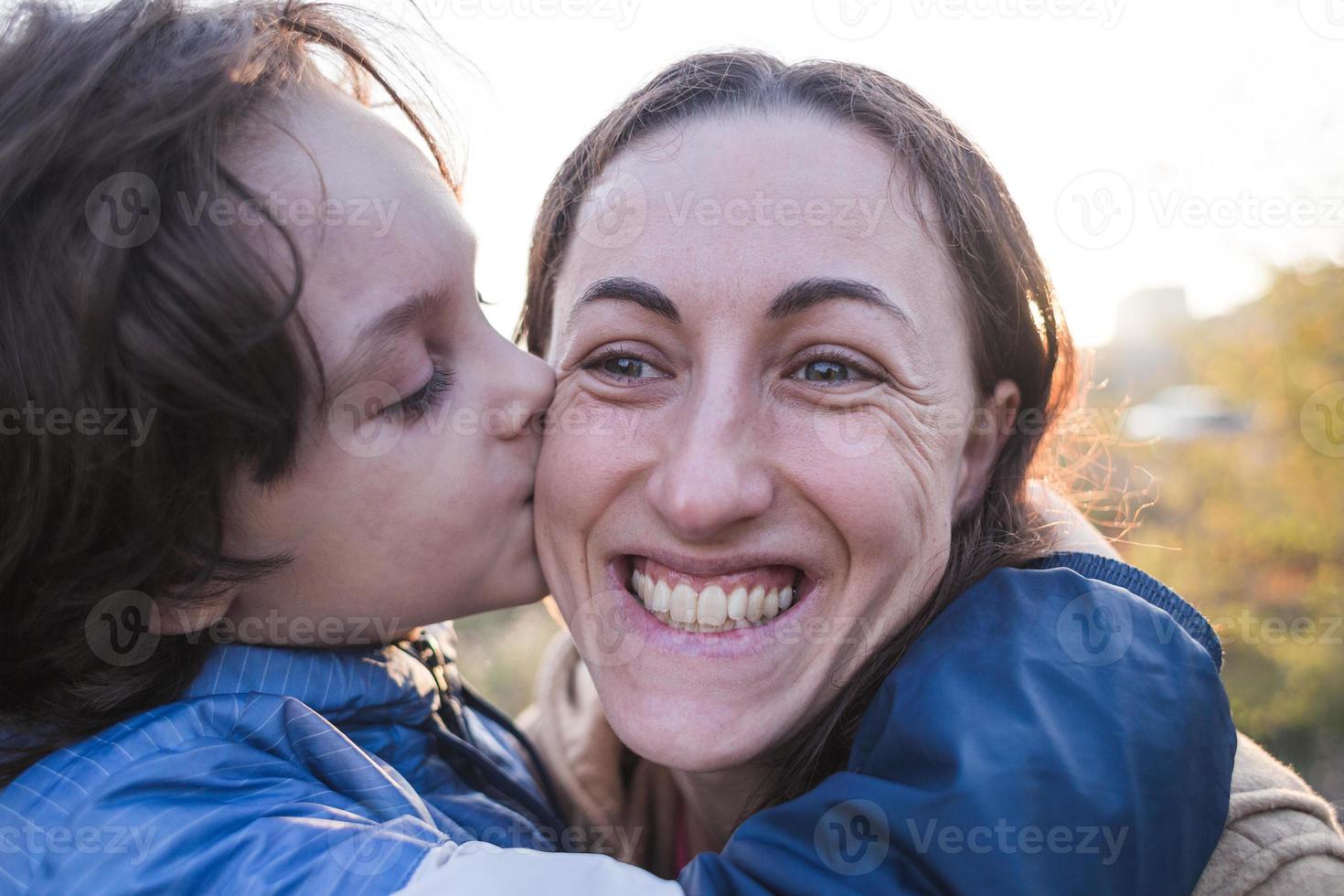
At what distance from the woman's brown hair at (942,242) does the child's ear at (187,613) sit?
1171 millimetres

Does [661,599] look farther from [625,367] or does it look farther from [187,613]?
[187,613]

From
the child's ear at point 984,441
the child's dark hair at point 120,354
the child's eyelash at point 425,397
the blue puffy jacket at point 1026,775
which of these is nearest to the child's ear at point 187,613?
the child's dark hair at point 120,354

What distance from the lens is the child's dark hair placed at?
1788mm

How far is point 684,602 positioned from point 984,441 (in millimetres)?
848

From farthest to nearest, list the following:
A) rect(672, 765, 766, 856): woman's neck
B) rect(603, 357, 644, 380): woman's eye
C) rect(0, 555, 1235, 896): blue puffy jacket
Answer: rect(672, 765, 766, 856): woman's neck < rect(603, 357, 644, 380): woman's eye < rect(0, 555, 1235, 896): blue puffy jacket

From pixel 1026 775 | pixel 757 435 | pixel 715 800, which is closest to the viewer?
pixel 1026 775

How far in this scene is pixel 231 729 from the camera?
1.84 m

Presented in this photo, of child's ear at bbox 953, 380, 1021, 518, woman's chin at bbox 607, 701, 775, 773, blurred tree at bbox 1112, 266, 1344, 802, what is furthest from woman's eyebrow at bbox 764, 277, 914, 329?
blurred tree at bbox 1112, 266, 1344, 802

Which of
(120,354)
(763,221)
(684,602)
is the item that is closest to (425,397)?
(120,354)

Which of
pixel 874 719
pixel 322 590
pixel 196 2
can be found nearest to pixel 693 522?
pixel 874 719

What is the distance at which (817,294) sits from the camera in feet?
6.62

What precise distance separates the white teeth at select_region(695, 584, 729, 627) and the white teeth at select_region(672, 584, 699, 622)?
0.03m

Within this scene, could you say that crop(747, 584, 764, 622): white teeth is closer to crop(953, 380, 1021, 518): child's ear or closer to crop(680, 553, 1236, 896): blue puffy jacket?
crop(680, 553, 1236, 896): blue puffy jacket

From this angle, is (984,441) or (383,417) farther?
(984,441)
